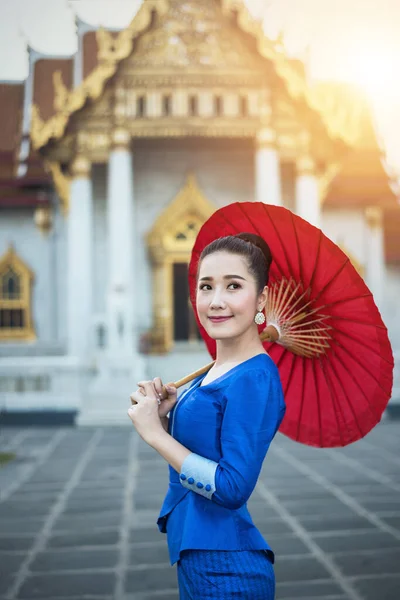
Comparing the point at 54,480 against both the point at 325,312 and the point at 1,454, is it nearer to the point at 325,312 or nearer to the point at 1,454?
the point at 1,454

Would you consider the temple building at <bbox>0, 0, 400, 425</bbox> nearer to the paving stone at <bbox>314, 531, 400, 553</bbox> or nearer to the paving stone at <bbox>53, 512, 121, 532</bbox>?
the paving stone at <bbox>53, 512, 121, 532</bbox>

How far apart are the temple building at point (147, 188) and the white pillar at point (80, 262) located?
0.08ft

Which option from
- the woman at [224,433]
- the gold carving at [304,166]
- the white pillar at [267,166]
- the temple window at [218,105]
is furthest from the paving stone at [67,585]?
the gold carving at [304,166]

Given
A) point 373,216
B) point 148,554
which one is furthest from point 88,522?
point 373,216

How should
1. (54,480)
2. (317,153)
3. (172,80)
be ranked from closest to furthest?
(54,480), (172,80), (317,153)

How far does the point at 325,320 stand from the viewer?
1702 millimetres

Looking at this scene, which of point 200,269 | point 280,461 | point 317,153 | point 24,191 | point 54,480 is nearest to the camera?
point 200,269

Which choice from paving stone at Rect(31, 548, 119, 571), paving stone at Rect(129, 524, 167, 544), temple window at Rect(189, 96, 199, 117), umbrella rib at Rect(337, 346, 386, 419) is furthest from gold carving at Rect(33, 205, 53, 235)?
umbrella rib at Rect(337, 346, 386, 419)

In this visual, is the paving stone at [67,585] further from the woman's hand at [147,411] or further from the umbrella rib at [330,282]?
the umbrella rib at [330,282]

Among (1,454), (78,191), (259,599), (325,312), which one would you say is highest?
(78,191)

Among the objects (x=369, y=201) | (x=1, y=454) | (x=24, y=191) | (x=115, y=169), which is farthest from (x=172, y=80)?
(x=1, y=454)

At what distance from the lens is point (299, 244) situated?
5.50 ft

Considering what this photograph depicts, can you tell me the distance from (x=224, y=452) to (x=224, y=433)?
45mm

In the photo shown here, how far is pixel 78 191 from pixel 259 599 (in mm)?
9075
